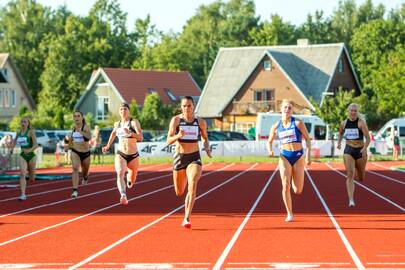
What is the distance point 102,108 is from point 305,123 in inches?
1269

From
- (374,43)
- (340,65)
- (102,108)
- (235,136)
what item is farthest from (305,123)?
(374,43)

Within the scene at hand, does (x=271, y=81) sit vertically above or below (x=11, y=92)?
above

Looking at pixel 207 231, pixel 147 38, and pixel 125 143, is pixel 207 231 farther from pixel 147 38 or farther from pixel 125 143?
pixel 147 38

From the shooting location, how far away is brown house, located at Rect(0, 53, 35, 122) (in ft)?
301

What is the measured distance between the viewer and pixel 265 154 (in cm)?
5088

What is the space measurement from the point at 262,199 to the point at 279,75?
56.9 m

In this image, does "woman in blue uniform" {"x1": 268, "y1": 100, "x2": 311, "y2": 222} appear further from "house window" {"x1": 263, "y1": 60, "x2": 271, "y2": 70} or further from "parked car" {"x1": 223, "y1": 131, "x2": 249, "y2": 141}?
"house window" {"x1": 263, "y1": 60, "x2": 271, "y2": 70}

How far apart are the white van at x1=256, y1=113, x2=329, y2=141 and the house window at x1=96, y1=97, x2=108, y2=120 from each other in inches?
1188

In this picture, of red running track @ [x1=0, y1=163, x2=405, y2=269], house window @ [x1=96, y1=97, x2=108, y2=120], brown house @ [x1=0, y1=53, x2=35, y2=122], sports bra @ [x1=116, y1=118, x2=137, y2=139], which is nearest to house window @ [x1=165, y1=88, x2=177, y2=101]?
house window @ [x1=96, y1=97, x2=108, y2=120]

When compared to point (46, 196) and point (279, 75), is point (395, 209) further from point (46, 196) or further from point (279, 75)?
point (279, 75)

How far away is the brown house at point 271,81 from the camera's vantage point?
257 feet

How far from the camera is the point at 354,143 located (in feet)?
62.4

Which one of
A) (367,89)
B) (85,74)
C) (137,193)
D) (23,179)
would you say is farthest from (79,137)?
(85,74)

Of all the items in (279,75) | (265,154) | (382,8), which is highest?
(382,8)
